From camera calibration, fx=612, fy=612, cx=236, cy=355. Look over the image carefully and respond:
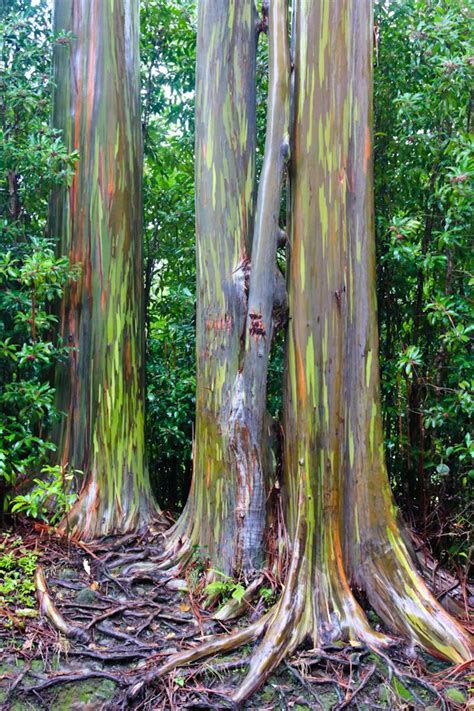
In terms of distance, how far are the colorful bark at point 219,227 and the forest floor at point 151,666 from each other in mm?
663

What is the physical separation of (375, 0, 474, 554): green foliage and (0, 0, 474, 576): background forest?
0.05 ft

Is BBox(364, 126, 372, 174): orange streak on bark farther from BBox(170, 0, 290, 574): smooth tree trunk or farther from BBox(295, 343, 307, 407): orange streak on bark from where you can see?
BBox(295, 343, 307, 407): orange streak on bark

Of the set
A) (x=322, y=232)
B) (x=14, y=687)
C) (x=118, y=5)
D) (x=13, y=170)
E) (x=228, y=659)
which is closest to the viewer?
(x=14, y=687)

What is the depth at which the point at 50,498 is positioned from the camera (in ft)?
16.6

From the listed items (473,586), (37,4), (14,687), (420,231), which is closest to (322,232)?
(420,231)

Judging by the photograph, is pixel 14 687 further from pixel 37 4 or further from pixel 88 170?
pixel 37 4

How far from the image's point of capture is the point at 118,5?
5.39 m

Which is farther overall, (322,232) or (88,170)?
(88,170)

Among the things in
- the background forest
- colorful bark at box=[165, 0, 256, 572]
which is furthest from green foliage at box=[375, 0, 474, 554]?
colorful bark at box=[165, 0, 256, 572]

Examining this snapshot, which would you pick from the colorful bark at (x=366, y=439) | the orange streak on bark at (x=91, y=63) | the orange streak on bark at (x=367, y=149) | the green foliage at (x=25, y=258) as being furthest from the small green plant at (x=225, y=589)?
the orange streak on bark at (x=91, y=63)

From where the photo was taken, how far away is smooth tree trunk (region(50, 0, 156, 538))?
5172 millimetres

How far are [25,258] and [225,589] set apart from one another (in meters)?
2.85

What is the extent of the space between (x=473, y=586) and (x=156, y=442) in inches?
121

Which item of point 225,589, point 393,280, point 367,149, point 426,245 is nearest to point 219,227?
point 367,149
